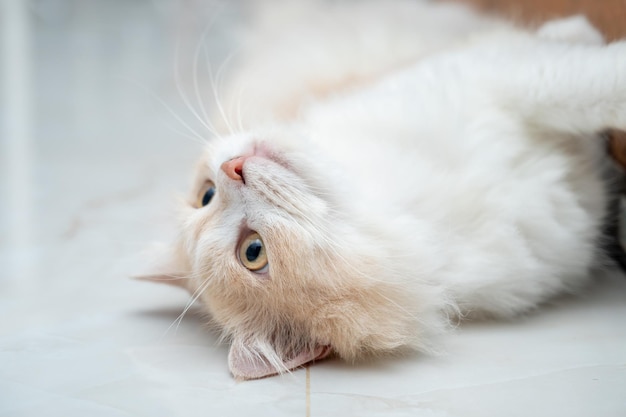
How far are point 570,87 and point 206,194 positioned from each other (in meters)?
0.86

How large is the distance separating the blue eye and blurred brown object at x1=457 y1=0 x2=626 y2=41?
105 centimetres

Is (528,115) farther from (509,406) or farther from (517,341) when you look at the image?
(509,406)

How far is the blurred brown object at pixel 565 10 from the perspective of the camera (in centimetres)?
171

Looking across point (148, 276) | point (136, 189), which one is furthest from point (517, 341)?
point (136, 189)

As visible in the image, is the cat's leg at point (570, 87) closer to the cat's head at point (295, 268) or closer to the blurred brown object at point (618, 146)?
the blurred brown object at point (618, 146)

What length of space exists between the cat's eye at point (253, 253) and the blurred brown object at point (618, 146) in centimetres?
99

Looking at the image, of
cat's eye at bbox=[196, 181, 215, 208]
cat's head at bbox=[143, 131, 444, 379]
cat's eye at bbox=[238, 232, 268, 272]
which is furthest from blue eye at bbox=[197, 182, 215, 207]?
cat's eye at bbox=[238, 232, 268, 272]

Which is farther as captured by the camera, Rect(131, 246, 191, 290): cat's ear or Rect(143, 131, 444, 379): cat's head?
Rect(131, 246, 191, 290): cat's ear

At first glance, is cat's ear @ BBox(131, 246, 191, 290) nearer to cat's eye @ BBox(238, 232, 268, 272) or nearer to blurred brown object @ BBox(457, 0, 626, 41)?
cat's eye @ BBox(238, 232, 268, 272)

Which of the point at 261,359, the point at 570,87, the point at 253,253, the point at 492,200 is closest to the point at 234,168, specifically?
the point at 253,253

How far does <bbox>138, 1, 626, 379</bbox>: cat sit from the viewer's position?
129cm

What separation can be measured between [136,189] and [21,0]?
280 cm

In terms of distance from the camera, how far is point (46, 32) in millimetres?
4211

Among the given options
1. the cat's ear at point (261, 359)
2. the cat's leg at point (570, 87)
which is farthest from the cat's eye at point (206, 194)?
the cat's leg at point (570, 87)
